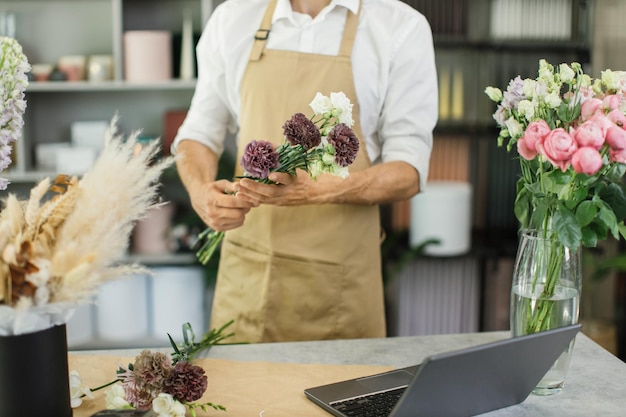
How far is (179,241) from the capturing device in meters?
3.63

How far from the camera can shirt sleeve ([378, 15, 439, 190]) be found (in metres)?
2.06

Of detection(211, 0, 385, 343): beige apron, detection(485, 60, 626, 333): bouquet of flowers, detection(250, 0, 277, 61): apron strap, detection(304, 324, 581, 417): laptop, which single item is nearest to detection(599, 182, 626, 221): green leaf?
Result: detection(485, 60, 626, 333): bouquet of flowers

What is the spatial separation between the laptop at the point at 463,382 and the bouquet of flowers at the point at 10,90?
65 centimetres

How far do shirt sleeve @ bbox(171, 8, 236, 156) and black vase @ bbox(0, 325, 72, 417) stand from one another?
1155mm

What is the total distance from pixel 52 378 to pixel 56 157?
8.62 feet

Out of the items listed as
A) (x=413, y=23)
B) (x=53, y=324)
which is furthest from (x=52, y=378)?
(x=413, y=23)

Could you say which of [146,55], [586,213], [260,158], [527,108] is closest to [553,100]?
[527,108]

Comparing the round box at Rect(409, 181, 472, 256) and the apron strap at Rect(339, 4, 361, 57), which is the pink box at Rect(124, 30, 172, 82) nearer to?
the round box at Rect(409, 181, 472, 256)

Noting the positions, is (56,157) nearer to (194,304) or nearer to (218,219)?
(194,304)

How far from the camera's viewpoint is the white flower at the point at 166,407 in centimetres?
119

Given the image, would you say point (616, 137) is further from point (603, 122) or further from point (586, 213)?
point (586, 213)

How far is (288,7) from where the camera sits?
2105mm

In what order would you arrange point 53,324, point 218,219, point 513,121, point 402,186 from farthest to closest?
point 402,186 → point 218,219 → point 513,121 → point 53,324

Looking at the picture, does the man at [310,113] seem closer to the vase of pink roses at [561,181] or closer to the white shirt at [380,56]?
the white shirt at [380,56]
